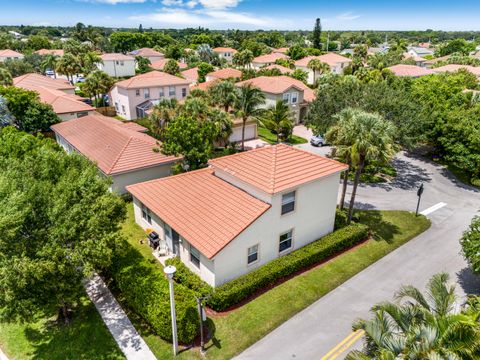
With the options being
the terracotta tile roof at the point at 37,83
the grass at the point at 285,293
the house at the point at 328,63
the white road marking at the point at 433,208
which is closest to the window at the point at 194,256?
the grass at the point at 285,293

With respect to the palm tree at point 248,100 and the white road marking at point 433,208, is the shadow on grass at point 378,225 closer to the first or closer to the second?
the white road marking at point 433,208

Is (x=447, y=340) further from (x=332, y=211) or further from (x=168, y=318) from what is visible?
(x=332, y=211)

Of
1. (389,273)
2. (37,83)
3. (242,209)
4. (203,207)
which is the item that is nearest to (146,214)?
(203,207)

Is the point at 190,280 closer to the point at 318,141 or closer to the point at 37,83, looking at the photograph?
the point at 318,141

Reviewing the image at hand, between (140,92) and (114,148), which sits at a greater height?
(140,92)

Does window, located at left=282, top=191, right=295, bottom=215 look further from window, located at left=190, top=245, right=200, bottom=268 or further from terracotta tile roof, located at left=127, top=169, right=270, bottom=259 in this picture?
window, located at left=190, top=245, right=200, bottom=268

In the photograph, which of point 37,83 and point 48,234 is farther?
point 37,83
